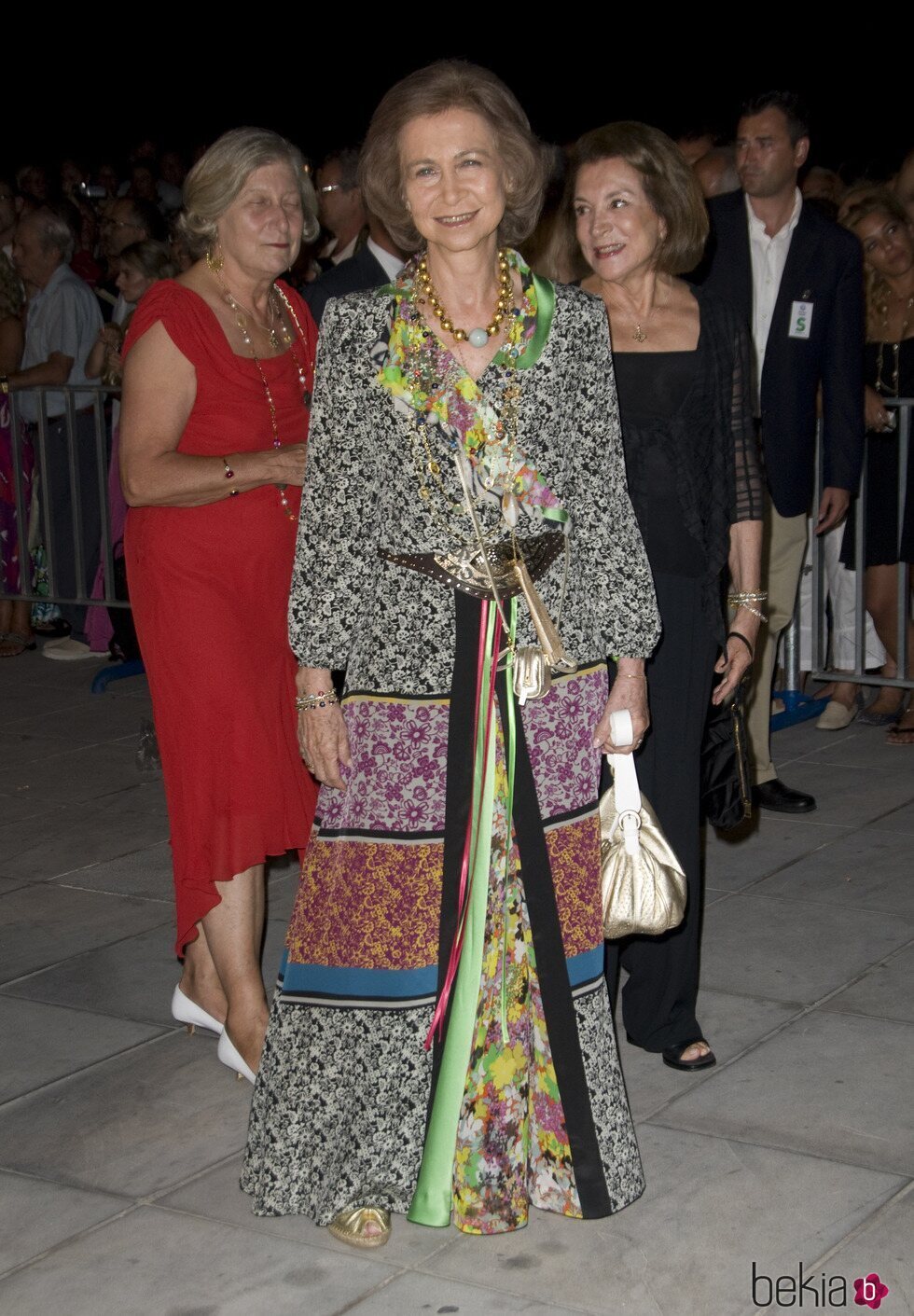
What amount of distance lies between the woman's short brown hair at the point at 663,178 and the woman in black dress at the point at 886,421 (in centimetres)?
341

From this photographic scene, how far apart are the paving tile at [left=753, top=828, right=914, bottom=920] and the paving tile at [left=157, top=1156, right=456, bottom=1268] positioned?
235cm

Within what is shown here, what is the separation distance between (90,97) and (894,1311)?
18338mm

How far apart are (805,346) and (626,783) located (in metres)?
3.20

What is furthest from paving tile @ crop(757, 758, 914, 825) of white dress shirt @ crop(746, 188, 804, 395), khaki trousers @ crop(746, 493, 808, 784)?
white dress shirt @ crop(746, 188, 804, 395)

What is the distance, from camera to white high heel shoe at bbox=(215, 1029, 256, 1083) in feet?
13.9

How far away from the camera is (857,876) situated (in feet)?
18.8

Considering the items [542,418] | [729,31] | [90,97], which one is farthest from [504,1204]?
[90,97]

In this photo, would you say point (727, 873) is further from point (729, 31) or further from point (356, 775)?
point (729, 31)

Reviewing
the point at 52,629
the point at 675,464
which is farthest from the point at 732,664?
the point at 52,629

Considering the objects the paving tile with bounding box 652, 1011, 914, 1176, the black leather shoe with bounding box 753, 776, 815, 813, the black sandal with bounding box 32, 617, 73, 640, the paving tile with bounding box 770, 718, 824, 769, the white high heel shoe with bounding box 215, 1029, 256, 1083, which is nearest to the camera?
the paving tile with bounding box 652, 1011, 914, 1176

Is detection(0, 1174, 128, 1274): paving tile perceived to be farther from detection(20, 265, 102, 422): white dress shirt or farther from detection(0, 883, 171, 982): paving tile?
detection(20, 265, 102, 422): white dress shirt

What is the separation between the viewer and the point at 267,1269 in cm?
335

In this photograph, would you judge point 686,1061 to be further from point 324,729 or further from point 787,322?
point 787,322

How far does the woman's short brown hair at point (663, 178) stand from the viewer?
3.99m
